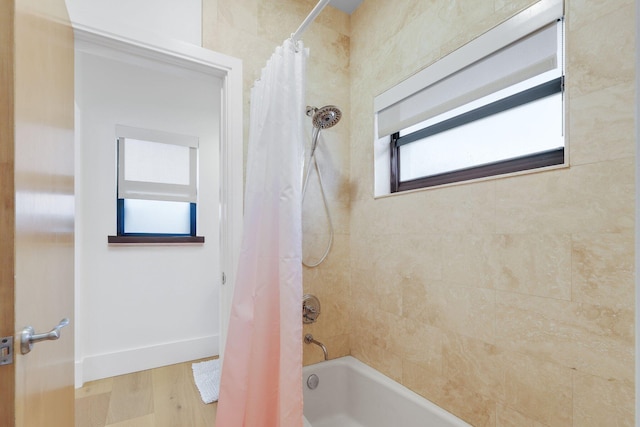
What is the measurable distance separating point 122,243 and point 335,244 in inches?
66.2

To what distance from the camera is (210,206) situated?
8.91 ft

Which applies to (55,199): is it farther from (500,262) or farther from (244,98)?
(500,262)

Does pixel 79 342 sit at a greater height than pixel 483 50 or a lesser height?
lesser

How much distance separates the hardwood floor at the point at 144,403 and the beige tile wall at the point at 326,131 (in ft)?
2.47

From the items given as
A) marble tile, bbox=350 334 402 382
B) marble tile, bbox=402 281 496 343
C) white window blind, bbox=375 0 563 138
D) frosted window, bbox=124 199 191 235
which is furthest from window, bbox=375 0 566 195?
frosted window, bbox=124 199 191 235

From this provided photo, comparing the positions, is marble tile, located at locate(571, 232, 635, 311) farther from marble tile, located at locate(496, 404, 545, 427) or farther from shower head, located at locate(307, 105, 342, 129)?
shower head, located at locate(307, 105, 342, 129)

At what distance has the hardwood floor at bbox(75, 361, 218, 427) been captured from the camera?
65.8 inches

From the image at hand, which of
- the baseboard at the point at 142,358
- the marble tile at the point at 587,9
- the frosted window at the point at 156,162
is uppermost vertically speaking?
the marble tile at the point at 587,9

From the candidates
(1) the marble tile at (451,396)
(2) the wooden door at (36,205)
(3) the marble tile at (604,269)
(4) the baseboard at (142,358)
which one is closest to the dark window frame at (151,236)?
(4) the baseboard at (142,358)

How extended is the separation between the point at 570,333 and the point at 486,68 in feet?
3.26

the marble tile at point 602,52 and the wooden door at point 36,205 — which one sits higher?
the marble tile at point 602,52

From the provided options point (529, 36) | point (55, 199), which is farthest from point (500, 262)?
point (55, 199)

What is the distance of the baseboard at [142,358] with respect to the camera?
2105 millimetres

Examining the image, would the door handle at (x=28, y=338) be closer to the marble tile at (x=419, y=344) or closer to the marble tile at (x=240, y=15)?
the marble tile at (x=419, y=344)
